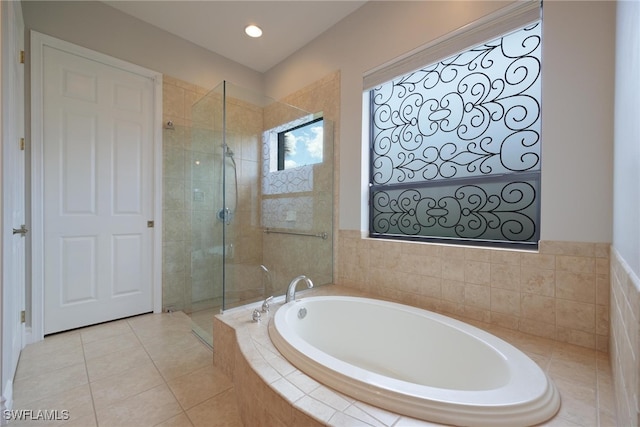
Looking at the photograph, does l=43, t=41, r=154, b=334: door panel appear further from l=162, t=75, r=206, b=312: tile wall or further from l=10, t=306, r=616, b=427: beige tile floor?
l=10, t=306, r=616, b=427: beige tile floor

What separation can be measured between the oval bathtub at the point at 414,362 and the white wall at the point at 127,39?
267cm

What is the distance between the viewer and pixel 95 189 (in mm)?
2301

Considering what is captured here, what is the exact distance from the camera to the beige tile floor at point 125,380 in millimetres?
1286

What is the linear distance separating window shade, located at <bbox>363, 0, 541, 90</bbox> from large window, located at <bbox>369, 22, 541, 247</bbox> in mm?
71

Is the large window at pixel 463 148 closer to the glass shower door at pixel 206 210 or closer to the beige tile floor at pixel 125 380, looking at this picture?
the glass shower door at pixel 206 210

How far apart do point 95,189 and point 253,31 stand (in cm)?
208

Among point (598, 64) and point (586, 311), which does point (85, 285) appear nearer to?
point (586, 311)

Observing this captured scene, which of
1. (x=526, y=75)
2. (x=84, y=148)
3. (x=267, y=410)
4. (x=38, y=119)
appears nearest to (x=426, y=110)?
(x=526, y=75)

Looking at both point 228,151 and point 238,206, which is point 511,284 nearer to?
point 238,206

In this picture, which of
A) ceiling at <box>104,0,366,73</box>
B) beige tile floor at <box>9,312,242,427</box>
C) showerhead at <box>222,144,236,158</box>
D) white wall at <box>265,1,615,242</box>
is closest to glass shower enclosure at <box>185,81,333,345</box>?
showerhead at <box>222,144,236,158</box>

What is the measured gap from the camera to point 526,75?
1540mm

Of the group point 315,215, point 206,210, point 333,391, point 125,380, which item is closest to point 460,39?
point 315,215

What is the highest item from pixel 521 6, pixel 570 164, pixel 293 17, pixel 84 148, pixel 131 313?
pixel 293 17

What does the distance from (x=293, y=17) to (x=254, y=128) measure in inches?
41.9
